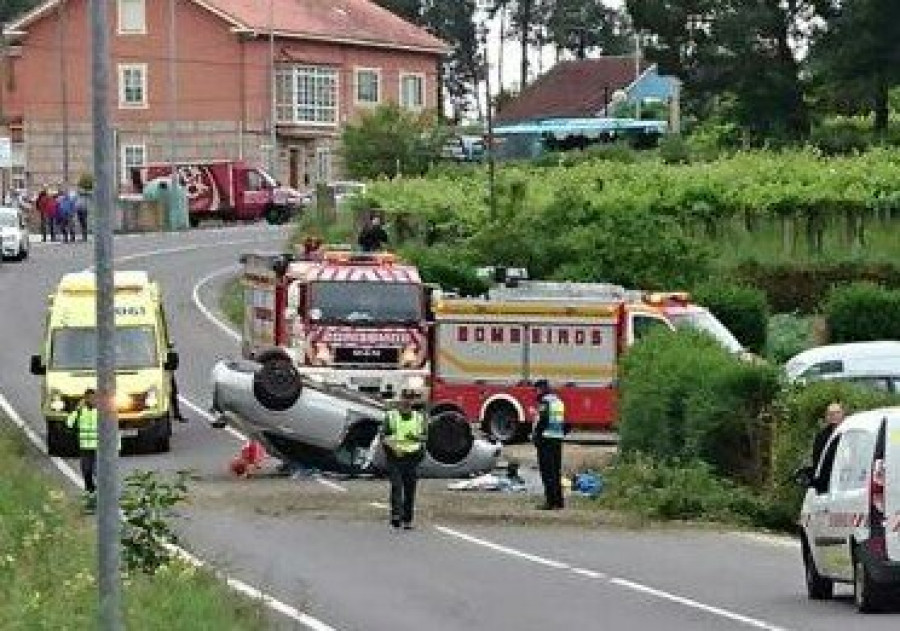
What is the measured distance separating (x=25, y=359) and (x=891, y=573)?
3371cm

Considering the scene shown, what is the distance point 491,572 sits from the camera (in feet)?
83.7

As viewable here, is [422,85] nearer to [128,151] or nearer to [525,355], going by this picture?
[128,151]

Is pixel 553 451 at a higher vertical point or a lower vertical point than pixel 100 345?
lower

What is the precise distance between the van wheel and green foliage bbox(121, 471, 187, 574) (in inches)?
224

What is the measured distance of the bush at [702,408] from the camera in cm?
3291

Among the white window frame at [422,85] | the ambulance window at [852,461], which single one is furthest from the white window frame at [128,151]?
the ambulance window at [852,461]

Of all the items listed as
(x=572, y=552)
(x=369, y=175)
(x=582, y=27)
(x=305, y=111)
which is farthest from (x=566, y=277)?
(x=582, y=27)

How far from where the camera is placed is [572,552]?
91.6ft

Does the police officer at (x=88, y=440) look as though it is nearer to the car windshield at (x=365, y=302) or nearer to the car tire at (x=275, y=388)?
the car tire at (x=275, y=388)

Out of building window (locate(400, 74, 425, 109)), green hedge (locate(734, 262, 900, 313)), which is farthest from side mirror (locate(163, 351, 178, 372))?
building window (locate(400, 74, 425, 109))

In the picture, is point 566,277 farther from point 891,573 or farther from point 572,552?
point 891,573

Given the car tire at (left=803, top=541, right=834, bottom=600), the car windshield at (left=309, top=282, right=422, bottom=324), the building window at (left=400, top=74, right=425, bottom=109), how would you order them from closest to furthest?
the car tire at (left=803, top=541, right=834, bottom=600)
the car windshield at (left=309, top=282, right=422, bottom=324)
the building window at (left=400, top=74, right=425, bottom=109)

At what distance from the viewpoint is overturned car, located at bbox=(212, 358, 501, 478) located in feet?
116

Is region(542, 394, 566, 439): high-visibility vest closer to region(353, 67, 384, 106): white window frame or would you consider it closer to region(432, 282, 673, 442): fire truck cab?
region(432, 282, 673, 442): fire truck cab
